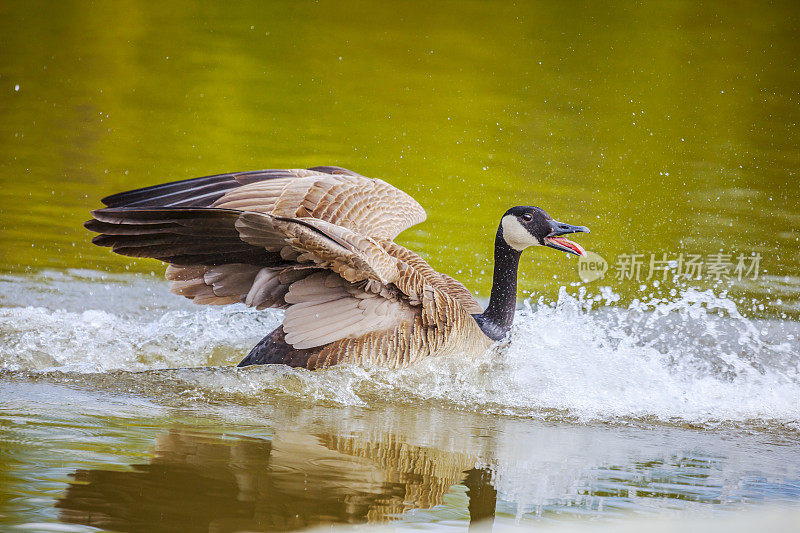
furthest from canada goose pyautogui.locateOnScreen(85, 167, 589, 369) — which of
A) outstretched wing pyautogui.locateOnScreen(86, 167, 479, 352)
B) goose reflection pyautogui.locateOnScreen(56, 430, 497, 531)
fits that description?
goose reflection pyautogui.locateOnScreen(56, 430, 497, 531)

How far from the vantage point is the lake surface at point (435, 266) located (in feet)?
12.4

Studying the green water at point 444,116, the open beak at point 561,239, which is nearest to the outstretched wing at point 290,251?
the open beak at point 561,239

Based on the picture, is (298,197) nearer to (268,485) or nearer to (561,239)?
(561,239)

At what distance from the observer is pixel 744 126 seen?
15852 millimetres

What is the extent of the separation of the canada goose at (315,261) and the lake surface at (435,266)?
20 centimetres

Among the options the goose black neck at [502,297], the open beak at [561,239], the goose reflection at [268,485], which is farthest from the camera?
the goose black neck at [502,297]

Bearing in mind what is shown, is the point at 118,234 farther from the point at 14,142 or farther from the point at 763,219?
the point at 763,219

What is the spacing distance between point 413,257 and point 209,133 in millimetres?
7251

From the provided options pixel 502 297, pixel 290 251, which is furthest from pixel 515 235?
pixel 290 251

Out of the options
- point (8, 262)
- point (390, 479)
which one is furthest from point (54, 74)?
point (390, 479)

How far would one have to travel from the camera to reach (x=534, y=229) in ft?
20.5

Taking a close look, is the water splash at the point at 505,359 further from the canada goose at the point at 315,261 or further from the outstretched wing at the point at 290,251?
the outstretched wing at the point at 290,251

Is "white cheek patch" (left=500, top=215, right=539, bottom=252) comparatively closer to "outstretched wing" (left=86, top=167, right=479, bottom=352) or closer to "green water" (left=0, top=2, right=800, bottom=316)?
"outstretched wing" (left=86, top=167, right=479, bottom=352)

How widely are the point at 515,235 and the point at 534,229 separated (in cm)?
17
